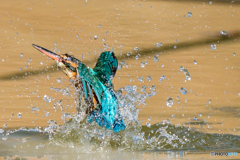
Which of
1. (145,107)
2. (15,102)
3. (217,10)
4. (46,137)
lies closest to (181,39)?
(217,10)

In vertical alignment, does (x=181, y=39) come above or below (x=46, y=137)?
above

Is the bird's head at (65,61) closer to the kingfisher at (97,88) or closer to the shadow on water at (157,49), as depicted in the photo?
the kingfisher at (97,88)

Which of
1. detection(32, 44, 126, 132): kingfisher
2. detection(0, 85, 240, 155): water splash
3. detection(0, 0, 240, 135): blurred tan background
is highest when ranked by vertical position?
detection(0, 0, 240, 135): blurred tan background

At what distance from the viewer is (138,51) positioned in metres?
2.27

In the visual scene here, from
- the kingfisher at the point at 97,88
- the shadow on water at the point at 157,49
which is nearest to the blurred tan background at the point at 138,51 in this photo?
the shadow on water at the point at 157,49

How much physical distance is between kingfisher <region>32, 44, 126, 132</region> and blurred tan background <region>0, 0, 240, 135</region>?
28cm

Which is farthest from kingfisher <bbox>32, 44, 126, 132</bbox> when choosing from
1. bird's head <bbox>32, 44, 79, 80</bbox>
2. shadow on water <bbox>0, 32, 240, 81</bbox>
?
shadow on water <bbox>0, 32, 240, 81</bbox>

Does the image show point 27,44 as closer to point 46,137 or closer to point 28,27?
point 28,27

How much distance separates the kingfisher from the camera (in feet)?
3.41

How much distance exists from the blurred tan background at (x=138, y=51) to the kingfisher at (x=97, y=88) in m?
0.28

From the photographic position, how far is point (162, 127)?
1274 millimetres

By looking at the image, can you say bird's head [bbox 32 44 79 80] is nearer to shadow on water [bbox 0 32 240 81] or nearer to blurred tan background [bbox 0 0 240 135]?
blurred tan background [bbox 0 0 240 135]

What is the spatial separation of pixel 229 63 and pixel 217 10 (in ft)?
3.00

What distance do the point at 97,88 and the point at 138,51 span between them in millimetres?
1194
